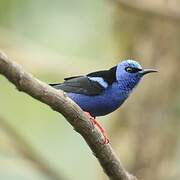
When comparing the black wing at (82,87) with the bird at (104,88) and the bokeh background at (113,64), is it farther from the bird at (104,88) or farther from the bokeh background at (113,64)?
the bokeh background at (113,64)

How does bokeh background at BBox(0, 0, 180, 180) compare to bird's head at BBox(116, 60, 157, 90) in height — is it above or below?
above

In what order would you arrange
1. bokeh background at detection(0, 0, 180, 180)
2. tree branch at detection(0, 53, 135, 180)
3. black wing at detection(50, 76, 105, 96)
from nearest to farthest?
1. tree branch at detection(0, 53, 135, 180)
2. black wing at detection(50, 76, 105, 96)
3. bokeh background at detection(0, 0, 180, 180)

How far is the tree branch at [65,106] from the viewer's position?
2598mm

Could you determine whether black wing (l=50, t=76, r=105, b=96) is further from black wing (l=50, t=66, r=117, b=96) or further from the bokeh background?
the bokeh background

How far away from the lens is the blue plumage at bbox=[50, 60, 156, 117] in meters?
3.63

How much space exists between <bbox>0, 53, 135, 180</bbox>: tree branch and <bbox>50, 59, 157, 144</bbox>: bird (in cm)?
14

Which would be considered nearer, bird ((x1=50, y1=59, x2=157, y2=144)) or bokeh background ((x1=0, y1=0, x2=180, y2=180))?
bird ((x1=50, y1=59, x2=157, y2=144))

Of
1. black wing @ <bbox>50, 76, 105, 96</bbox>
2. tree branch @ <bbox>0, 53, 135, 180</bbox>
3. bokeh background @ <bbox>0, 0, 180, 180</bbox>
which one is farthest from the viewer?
bokeh background @ <bbox>0, 0, 180, 180</bbox>

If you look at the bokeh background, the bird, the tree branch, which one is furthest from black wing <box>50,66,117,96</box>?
the bokeh background

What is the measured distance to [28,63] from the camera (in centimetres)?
591

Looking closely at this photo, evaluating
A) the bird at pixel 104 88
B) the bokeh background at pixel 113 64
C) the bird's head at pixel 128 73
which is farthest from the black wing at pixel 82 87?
the bokeh background at pixel 113 64

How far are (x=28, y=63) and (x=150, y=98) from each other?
1.22 m

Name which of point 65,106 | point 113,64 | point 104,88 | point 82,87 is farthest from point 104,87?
point 113,64

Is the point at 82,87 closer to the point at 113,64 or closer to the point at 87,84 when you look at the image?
the point at 87,84
